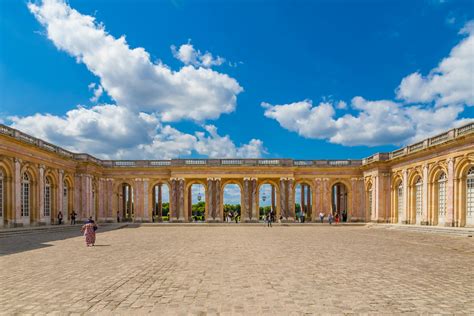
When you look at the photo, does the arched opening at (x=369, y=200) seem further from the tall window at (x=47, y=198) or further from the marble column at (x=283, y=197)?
the tall window at (x=47, y=198)

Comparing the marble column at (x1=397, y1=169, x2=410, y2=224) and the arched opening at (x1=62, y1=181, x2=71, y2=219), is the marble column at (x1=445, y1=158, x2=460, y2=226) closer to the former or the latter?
the marble column at (x1=397, y1=169, x2=410, y2=224)

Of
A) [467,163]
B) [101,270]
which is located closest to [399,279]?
[101,270]

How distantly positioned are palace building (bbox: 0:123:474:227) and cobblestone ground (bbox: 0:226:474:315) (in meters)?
14.8

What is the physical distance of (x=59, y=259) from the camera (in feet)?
38.1

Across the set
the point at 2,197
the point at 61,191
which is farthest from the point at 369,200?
the point at 2,197

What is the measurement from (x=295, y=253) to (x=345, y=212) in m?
34.4

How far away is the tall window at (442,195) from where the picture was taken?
26.5 metres

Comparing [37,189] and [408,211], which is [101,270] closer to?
[37,189]

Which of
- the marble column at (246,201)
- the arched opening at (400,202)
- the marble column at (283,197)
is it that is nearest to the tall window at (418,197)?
the arched opening at (400,202)

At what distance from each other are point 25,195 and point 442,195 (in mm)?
32381

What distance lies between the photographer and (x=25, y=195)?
27531mm

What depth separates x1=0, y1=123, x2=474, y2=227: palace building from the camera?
81.6 ft

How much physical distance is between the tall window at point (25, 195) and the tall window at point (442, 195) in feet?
105

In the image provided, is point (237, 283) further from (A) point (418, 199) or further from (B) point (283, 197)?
(B) point (283, 197)
